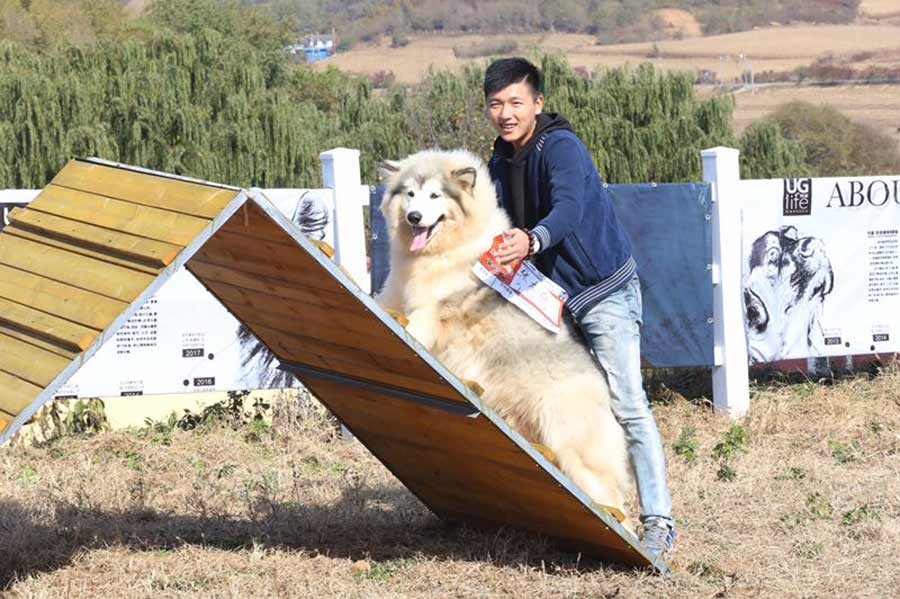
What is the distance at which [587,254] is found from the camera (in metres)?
4.96

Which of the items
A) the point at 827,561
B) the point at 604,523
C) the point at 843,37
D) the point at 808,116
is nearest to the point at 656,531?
the point at 604,523

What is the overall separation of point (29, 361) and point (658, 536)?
2.71m

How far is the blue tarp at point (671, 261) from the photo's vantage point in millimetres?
8711

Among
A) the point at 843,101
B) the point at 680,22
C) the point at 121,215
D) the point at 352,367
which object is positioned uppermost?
the point at 680,22

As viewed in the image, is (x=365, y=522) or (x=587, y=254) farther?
(x=365, y=522)

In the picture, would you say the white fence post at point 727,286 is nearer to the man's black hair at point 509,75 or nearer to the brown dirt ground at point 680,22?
the man's black hair at point 509,75

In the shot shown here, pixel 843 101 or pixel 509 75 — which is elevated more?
pixel 843 101

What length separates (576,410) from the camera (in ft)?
16.3

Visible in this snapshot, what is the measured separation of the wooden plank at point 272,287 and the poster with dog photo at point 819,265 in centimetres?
499

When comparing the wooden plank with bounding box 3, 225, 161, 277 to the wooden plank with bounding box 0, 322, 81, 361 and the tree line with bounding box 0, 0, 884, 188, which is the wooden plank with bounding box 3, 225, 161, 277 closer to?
the wooden plank with bounding box 0, 322, 81, 361

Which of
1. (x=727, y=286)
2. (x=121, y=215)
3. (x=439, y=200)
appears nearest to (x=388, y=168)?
(x=439, y=200)

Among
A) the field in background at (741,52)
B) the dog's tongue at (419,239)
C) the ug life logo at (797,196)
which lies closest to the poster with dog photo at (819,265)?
→ the ug life logo at (797,196)

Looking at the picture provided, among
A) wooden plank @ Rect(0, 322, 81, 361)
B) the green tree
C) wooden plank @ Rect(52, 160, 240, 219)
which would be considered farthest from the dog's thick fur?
the green tree

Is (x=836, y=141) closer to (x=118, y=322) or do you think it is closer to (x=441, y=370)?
(x=441, y=370)
